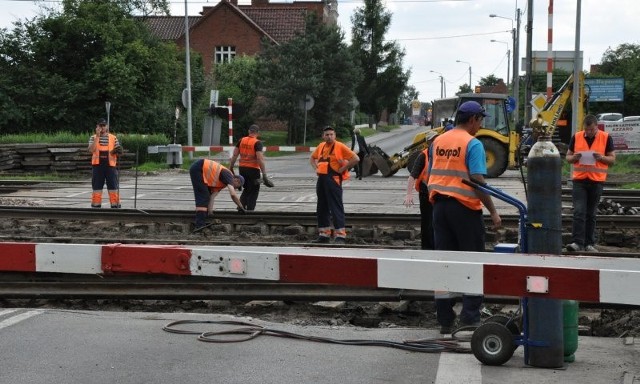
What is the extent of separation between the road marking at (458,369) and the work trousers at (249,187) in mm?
8921

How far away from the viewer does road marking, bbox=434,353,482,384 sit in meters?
5.96

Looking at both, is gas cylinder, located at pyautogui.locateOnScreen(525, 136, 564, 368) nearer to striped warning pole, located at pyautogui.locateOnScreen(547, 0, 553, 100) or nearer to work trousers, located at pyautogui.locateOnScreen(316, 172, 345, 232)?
work trousers, located at pyautogui.locateOnScreen(316, 172, 345, 232)

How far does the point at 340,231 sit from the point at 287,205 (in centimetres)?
595

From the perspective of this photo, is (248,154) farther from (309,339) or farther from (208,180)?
(309,339)

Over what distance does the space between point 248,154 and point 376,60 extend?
64099 mm

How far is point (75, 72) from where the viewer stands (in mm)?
44312

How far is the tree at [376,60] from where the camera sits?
76875mm

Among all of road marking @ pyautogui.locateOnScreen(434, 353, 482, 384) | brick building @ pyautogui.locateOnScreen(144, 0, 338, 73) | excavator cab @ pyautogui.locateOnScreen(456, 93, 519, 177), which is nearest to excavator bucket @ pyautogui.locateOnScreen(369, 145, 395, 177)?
excavator cab @ pyautogui.locateOnScreen(456, 93, 519, 177)

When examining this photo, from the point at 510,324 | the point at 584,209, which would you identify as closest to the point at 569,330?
the point at 510,324

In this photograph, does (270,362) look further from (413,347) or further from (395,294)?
(395,294)

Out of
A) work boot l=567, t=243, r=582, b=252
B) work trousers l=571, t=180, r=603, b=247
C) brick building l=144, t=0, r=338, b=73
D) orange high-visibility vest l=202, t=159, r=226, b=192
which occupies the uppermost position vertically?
brick building l=144, t=0, r=338, b=73

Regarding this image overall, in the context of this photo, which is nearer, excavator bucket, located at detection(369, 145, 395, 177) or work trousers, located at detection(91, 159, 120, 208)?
work trousers, located at detection(91, 159, 120, 208)

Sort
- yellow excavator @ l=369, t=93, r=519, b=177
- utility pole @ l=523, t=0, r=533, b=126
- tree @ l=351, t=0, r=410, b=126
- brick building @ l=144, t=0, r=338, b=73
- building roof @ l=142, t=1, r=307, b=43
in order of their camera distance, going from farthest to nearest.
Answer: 1. tree @ l=351, t=0, r=410, b=126
2. building roof @ l=142, t=1, r=307, b=43
3. brick building @ l=144, t=0, r=338, b=73
4. utility pole @ l=523, t=0, r=533, b=126
5. yellow excavator @ l=369, t=93, r=519, b=177

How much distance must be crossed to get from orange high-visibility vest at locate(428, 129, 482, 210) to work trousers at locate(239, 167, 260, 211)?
26.9 feet
